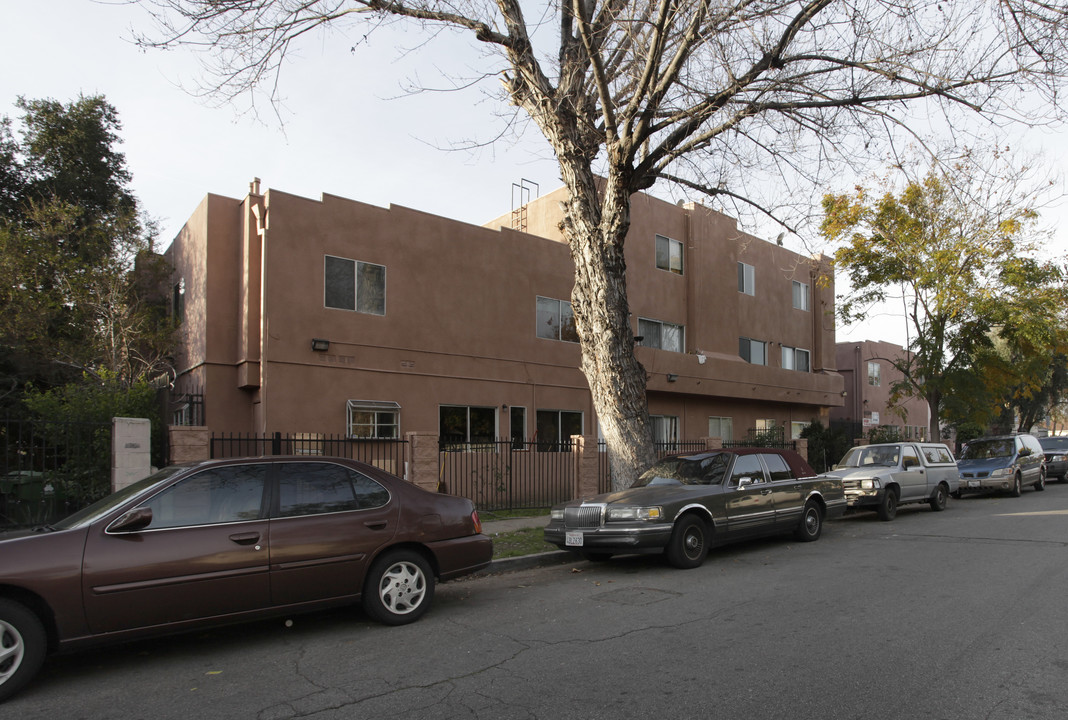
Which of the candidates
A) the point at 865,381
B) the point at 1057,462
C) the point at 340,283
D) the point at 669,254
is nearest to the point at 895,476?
the point at 669,254

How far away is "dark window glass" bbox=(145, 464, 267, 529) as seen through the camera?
5.73 m

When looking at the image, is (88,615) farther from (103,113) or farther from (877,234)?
(103,113)

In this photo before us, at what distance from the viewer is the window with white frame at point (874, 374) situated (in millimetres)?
39656

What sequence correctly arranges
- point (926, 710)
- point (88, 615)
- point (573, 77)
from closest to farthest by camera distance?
1. point (926, 710)
2. point (88, 615)
3. point (573, 77)

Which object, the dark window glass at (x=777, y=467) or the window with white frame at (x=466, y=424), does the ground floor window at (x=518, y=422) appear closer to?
the window with white frame at (x=466, y=424)

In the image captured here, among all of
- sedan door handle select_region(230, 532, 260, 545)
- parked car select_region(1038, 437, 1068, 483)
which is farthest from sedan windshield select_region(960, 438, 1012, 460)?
sedan door handle select_region(230, 532, 260, 545)

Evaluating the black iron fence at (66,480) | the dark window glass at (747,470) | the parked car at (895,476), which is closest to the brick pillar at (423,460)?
the black iron fence at (66,480)

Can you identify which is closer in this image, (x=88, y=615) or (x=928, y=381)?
(x=88, y=615)

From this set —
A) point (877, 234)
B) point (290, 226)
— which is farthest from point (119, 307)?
point (877, 234)

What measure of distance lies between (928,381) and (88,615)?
22285 mm

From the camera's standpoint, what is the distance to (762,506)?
10.5 meters

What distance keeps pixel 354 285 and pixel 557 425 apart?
673cm

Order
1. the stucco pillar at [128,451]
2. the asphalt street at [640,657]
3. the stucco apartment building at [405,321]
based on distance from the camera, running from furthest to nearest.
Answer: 1. the stucco apartment building at [405,321]
2. the stucco pillar at [128,451]
3. the asphalt street at [640,657]

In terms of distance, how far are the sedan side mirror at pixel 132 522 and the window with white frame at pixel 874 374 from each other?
131ft
